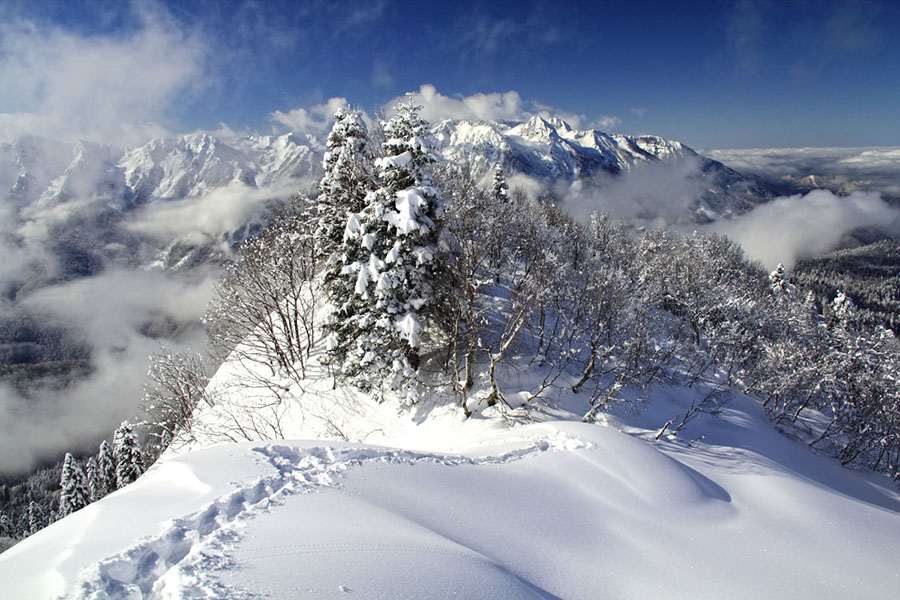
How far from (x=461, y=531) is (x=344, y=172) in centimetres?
1383

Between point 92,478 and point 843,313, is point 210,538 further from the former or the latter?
point 92,478

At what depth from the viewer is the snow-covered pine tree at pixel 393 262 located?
41.9 ft

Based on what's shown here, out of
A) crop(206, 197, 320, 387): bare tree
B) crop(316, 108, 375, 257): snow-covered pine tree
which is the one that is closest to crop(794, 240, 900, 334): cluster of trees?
crop(316, 108, 375, 257): snow-covered pine tree

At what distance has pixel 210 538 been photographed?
475cm

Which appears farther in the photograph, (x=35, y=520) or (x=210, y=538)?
(x=35, y=520)

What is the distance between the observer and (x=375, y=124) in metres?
15.1

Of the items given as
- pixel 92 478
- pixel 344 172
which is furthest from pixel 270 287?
pixel 92 478

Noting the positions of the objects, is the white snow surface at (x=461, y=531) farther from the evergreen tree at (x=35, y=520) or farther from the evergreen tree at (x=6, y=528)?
the evergreen tree at (x=6, y=528)

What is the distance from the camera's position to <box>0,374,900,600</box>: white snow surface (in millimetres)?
4102

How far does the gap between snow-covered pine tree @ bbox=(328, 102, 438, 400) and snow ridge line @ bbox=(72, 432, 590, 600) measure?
5992 millimetres

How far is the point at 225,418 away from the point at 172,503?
1335 cm

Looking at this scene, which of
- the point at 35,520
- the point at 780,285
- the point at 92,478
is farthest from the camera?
the point at 35,520

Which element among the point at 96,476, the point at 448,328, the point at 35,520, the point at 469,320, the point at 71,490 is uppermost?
the point at 469,320

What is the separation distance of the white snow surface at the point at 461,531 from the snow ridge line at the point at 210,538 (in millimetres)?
23
